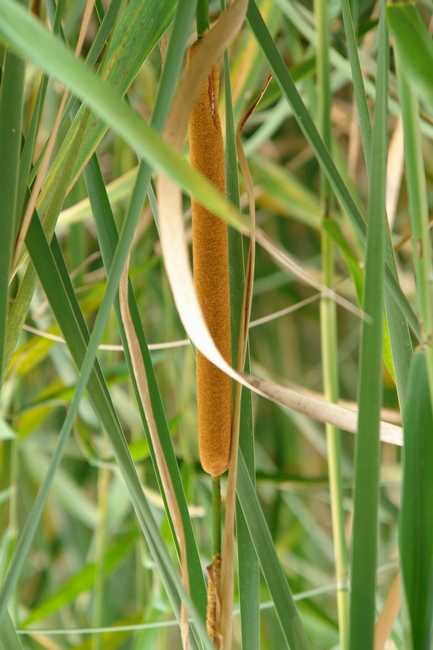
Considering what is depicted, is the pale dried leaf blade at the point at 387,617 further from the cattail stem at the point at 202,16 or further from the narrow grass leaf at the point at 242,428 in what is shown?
the cattail stem at the point at 202,16

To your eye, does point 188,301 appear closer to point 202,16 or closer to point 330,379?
Answer: point 202,16

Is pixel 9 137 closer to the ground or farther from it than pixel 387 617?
farther from it

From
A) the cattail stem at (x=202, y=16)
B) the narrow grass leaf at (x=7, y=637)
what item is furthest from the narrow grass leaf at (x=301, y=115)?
the narrow grass leaf at (x=7, y=637)

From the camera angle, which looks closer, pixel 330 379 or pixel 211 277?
pixel 211 277

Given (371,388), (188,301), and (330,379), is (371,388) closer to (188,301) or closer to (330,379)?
(188,301)

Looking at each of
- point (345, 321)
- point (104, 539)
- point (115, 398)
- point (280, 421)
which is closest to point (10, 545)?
point (104, 539)

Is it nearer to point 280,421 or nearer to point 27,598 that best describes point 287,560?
point 280,421

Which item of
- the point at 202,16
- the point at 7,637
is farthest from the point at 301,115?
the point at 7,637

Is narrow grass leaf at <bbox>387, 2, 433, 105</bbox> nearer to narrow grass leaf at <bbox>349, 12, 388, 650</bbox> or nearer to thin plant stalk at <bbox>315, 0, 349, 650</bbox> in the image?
narrow grass leaf at <bbox>349, 12, 388, 650</bbox>
